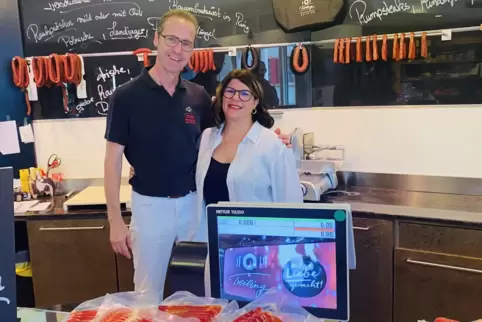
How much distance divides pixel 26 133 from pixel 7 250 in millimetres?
2268

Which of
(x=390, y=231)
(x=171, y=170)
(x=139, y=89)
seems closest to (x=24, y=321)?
(x=171, y=170)

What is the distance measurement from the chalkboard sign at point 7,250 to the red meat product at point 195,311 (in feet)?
1.06

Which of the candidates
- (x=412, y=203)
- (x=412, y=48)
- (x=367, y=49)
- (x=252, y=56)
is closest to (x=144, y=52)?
(x=252, y=56)

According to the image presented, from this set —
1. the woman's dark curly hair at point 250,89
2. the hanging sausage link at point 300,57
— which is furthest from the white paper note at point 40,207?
the hanging sausage link at point 300,57

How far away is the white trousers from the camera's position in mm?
2006

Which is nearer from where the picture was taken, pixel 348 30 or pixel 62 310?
pixel 62 310

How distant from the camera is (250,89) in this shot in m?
1.88

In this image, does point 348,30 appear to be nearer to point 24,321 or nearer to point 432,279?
point 432,279

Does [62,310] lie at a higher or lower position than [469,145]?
lower

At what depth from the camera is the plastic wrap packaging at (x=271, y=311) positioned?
1.06 meters

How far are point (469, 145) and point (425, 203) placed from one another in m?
0.44

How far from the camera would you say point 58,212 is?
2.62 metres

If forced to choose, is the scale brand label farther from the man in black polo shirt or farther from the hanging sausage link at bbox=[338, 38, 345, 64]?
the man in black polo shirt

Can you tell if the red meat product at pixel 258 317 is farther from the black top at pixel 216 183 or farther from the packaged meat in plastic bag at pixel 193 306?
the black top at pixel 216 183
